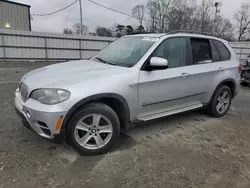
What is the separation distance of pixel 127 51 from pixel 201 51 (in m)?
1.55

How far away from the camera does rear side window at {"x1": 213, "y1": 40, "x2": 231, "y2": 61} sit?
14.8ft

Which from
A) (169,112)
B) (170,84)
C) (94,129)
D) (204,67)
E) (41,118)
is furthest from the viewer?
(204,67)

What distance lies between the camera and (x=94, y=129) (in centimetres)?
289

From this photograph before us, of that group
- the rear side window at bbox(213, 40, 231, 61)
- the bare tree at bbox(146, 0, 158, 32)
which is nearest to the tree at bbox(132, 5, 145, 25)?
the bare tree at bbox(146, 0, 158, 32)

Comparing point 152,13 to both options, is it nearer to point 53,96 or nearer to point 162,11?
point 162,11

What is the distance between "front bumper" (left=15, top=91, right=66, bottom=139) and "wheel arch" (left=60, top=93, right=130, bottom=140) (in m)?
0.09

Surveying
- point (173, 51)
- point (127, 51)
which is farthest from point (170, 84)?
point (127, 51)

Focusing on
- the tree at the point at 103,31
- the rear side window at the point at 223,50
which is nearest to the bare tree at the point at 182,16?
the tree at the point at 103,31

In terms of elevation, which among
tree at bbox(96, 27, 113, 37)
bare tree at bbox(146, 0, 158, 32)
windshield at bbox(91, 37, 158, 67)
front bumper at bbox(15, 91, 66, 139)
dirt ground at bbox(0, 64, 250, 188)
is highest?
bare tree at bbox(146, 0, 158, 32)

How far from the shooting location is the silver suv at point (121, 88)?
103 inches

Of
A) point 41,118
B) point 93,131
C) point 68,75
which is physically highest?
point 68,75

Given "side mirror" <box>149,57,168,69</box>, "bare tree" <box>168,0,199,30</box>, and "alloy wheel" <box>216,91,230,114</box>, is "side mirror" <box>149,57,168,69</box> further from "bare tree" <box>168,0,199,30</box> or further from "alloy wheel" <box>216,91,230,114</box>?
"bare tree" <box>168,0,199,30</box>

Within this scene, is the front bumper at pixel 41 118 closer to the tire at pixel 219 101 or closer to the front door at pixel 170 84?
the front door at pixel 170 84

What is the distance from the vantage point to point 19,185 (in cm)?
232
